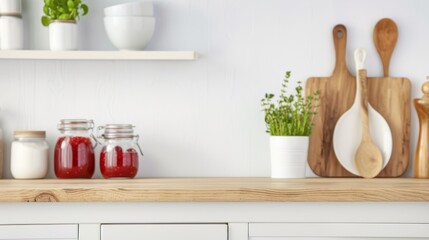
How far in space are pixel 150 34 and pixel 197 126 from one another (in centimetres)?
36

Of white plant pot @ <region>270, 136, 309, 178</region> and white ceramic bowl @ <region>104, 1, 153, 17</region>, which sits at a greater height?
white ceramic bowl @ <region>104, 1, 153, 17</region>

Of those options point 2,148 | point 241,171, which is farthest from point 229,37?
point 2,148

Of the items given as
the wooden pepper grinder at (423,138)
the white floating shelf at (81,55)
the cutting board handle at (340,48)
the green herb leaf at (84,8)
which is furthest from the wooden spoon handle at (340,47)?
the green herb leaf at (84,8)

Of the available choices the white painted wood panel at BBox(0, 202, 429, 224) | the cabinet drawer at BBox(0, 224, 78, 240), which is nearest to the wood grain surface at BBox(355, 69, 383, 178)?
the white painted wood panel at BBox(0, 202, 429, 224)

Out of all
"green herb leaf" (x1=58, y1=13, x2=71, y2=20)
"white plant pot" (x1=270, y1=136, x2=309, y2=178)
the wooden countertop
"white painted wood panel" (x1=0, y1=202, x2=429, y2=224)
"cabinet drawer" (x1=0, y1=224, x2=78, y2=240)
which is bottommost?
"cabinet drawer" (x1=0, y1=224, x2=78, y2=240)

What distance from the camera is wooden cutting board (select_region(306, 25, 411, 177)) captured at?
105 inches

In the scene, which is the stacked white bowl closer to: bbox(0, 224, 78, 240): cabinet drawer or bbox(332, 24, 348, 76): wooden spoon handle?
bbox(332, 24, 348, 76): wooden spoon handle

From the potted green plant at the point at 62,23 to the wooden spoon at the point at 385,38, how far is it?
1.02 metres

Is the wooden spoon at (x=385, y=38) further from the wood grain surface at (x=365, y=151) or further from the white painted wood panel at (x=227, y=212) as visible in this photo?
the white painted wood panel at (x=227, y=212)

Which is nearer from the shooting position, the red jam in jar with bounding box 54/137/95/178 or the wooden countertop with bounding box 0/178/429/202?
the wooden countertop with bounding box 0/178/429/202

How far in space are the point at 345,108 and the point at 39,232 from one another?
1144 millimetres

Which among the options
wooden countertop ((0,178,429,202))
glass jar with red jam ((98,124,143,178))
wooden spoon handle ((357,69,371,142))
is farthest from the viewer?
wooden spoon handle ((357,69,371,142))

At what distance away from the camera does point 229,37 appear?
2703 millimetres

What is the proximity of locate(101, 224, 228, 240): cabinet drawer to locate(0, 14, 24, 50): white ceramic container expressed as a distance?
0.83m
